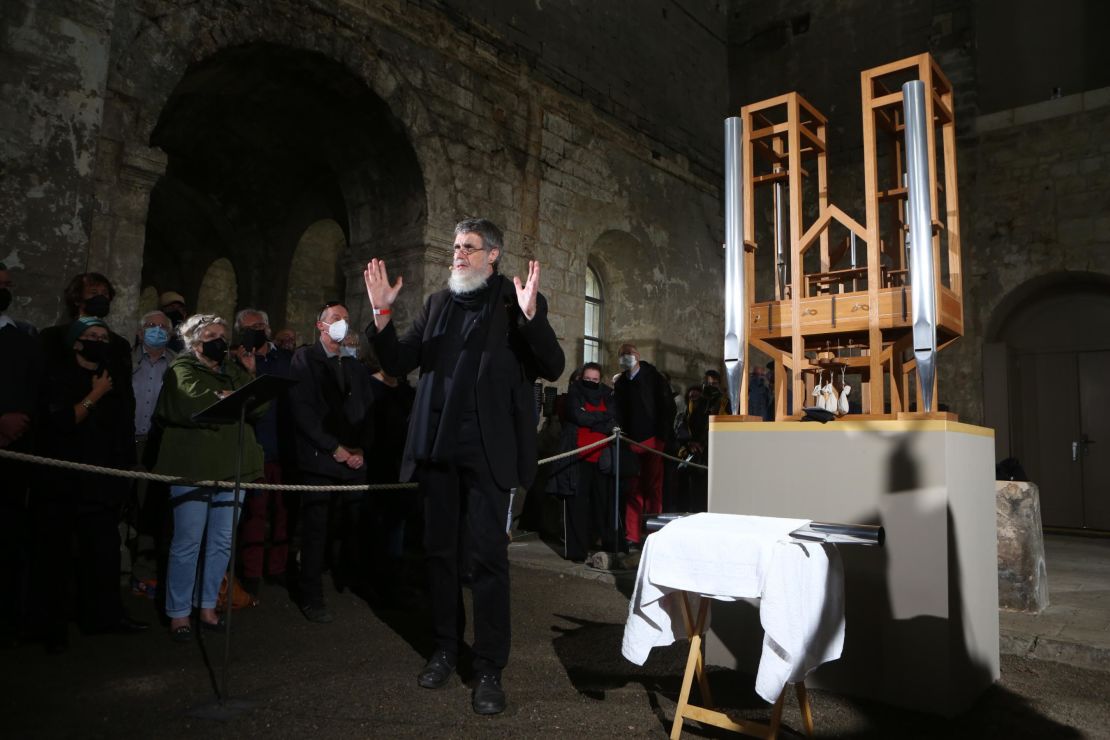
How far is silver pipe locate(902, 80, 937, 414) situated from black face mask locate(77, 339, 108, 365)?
12.0 feet

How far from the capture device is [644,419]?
6922 millimetres

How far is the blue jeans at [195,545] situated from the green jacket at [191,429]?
11 centimetres

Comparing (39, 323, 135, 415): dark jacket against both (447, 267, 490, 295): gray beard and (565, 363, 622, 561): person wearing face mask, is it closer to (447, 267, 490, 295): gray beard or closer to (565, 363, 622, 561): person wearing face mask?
(447, 267, 490, 295): gray beard

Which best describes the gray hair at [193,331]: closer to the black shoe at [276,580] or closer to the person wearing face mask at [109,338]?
the person wearing face mask at [109,338]

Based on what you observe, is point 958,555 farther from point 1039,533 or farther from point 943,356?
point 943,356

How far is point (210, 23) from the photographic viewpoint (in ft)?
19.7

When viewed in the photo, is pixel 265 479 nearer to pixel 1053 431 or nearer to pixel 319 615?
pixel 319 615

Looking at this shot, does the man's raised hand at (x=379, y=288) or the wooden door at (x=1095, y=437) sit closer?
the man's raised hand at (x=379, y=288)

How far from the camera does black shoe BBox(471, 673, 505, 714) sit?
265 cm

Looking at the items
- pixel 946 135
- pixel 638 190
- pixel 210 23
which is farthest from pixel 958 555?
pixel 638 190

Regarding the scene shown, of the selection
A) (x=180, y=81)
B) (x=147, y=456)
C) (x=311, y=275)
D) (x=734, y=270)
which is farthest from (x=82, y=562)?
(x=311, y=275)

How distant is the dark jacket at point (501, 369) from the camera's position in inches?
113

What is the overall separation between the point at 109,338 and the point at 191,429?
0.59 metres

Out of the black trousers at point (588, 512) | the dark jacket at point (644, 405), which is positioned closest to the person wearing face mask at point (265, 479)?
the black trousers at point (588, 512)
